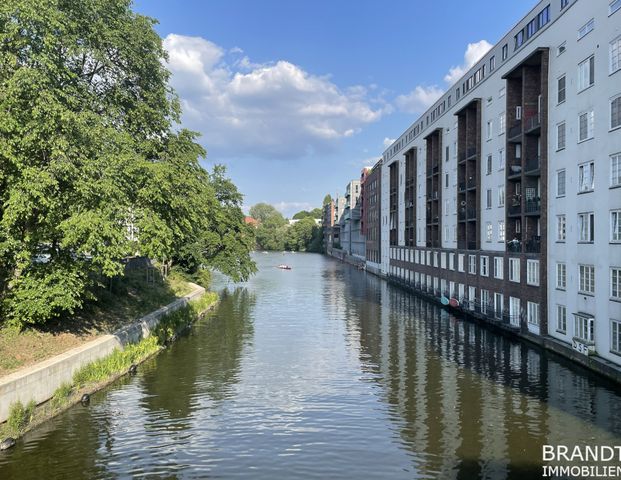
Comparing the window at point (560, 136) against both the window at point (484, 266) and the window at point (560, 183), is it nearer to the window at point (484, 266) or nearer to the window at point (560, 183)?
the window at point (560, 183)

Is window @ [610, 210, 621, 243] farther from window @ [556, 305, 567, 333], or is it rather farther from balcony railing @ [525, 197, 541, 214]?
balcony railing @ [525, 197, 541, 214]

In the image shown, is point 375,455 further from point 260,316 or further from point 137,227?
point 260,316

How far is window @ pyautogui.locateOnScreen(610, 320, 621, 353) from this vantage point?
84.0 feet

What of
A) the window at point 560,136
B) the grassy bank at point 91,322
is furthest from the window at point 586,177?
the grassy bank at point 91,322

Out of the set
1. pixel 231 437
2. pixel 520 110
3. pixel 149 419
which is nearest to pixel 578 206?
pixel 520 110

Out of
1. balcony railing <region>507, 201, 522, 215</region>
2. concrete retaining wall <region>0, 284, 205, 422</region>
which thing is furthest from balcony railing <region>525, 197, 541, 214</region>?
concrete retaining wall <region>0, 284, 205, 422</region>

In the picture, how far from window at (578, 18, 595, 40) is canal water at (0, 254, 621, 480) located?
63.6ft

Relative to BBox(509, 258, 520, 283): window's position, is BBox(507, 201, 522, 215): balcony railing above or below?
above

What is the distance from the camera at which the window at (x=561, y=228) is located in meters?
31.8

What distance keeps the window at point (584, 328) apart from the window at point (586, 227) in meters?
4.41

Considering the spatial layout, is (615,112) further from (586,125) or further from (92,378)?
(92,378)

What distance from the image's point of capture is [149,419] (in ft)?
66.1

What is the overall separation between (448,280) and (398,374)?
3057cm

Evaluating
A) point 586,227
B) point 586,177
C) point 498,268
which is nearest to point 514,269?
point 498,268
